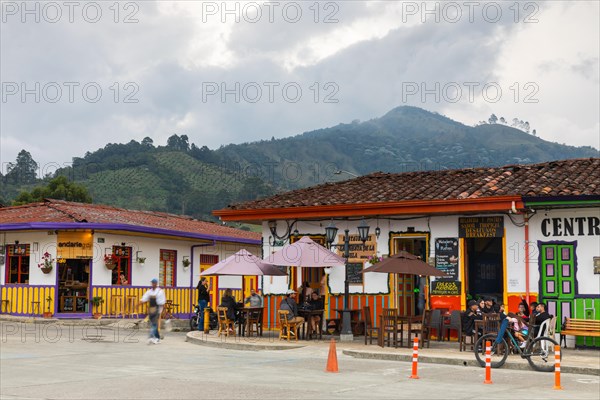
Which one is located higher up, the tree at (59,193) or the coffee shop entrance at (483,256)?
→ the tree at (59,193)

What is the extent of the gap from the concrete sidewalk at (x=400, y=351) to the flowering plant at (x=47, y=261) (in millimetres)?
8137

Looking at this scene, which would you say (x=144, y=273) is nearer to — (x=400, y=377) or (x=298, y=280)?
(x=298, y=280)

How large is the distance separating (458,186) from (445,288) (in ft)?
9.25

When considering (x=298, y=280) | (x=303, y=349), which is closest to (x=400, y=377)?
(x=303, y=349)

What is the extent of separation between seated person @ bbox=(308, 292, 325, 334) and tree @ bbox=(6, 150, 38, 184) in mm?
62077

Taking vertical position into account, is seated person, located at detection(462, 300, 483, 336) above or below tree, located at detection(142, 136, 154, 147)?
below

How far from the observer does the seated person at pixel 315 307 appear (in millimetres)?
21562

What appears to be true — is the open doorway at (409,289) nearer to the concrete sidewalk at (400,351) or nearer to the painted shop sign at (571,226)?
the concrete sidewalk at (400,351)

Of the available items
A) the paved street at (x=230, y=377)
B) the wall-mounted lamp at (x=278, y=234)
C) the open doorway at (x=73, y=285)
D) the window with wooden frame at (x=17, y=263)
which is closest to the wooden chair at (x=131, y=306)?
the open doorway at (x=73, y=285)

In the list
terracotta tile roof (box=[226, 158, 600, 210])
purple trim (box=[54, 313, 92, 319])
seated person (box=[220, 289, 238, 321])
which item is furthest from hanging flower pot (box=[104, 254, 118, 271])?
seated person (box=[220, 289, 238, 321])

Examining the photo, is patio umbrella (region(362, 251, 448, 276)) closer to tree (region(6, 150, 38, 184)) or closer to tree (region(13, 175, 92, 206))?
tree (region(13, 175, 92, 206))

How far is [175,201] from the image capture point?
3063 inches

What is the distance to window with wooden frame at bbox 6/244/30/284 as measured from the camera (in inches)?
1153

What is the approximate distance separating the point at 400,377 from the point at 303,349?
5.33 meters
